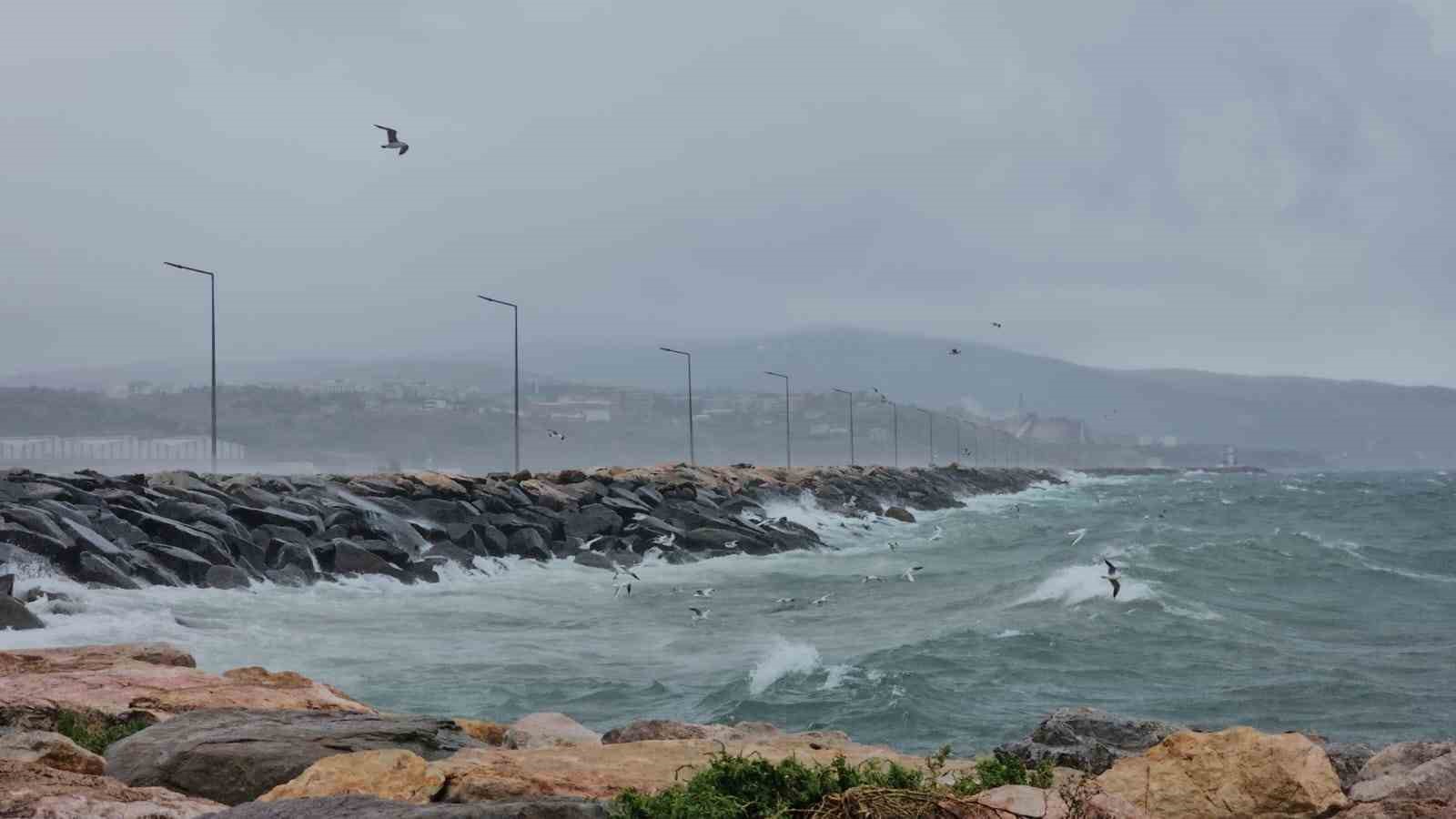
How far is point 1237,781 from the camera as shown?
7.24 m

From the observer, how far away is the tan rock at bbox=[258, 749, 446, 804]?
6.41 metres

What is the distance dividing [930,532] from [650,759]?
49223 millimetres

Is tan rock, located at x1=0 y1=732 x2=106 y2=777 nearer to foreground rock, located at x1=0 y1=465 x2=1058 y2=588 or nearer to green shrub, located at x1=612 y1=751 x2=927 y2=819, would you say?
green shrub, located at x1=612 y1=751 x2=927 y2=819

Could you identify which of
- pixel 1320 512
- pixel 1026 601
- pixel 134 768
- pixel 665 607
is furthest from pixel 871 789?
pixel 1320 512

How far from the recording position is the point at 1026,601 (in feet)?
86.5

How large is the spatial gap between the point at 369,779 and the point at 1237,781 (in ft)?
14.9

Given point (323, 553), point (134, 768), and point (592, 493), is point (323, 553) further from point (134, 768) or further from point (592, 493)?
point (134, 768)

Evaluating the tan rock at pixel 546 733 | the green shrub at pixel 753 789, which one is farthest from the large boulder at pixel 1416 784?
the tan rock at pixel 546 733

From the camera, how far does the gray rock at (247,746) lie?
7.11m

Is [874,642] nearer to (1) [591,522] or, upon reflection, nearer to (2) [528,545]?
(2) [528,545]

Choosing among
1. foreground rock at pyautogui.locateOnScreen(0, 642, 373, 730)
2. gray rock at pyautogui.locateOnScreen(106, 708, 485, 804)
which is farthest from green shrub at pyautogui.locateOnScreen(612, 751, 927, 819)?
foreground rock at pyautogui.locateOnScreen(0, 642, 373, 730)

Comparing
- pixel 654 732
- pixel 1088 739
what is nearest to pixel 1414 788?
pixel 1088 739

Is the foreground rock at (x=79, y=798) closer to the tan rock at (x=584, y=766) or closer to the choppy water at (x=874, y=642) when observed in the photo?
the tan rock at (x=584, y=766)

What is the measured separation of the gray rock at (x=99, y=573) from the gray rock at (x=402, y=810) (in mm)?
16772
